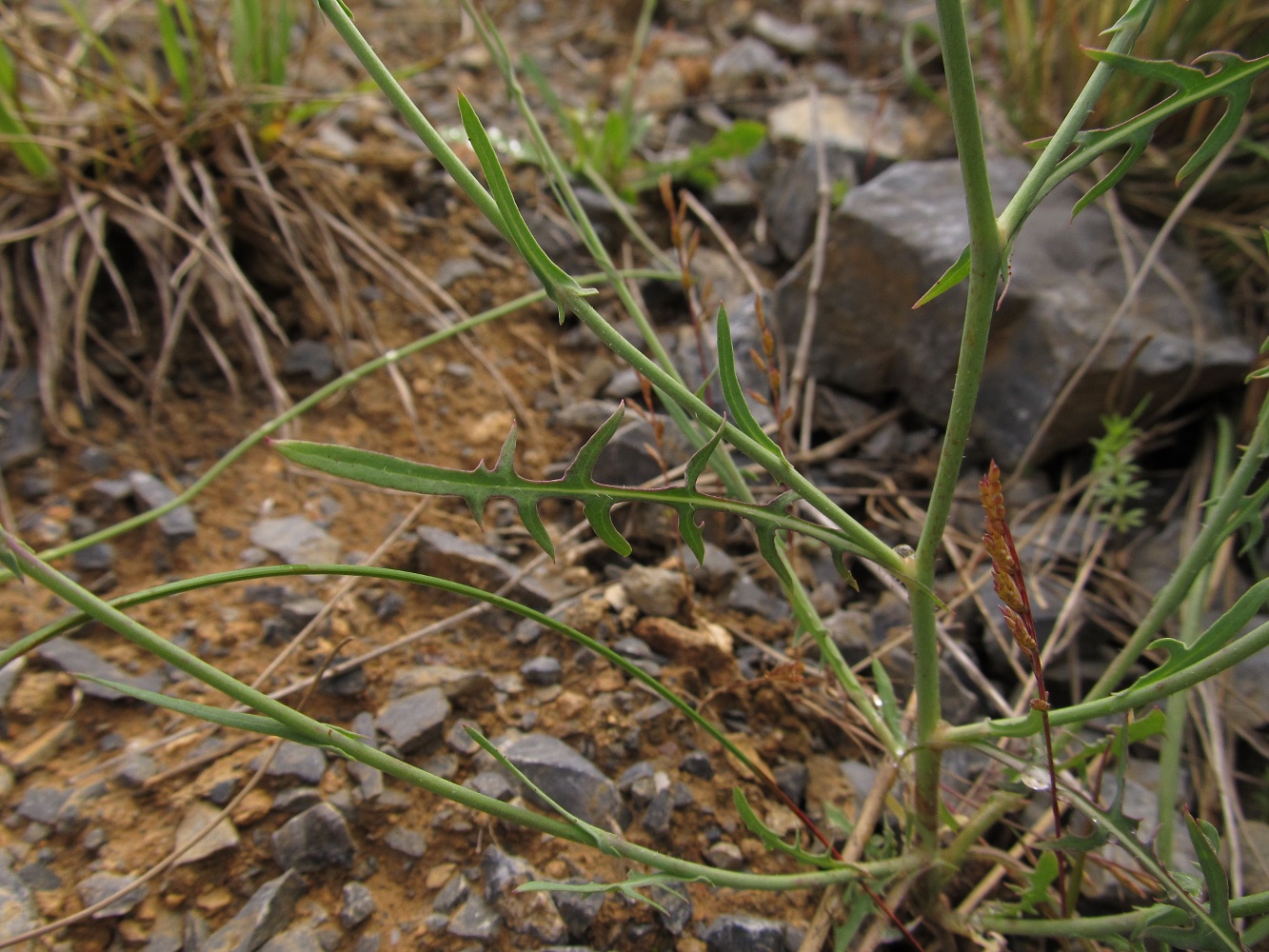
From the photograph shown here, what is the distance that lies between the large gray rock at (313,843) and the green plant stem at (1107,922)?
839mm

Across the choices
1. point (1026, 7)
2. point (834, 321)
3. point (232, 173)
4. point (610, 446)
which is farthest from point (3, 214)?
point (1026, 7)

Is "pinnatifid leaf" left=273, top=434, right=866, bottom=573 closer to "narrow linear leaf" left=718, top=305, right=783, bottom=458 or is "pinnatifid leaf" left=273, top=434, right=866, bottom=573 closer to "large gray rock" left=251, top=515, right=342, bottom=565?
"narrow linear leaf" left=718, top=305, right=783, bottom=458

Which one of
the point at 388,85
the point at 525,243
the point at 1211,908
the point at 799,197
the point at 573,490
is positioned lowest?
the point at 1211,908

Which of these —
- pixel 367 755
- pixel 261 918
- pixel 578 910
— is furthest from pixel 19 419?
pixel 578 910

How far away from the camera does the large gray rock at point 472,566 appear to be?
61.1 inches

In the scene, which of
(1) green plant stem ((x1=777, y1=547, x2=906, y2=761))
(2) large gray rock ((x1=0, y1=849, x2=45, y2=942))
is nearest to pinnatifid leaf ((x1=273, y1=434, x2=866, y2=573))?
(1) green plant stem ((x1=777, y1=547, x2=906, y2=761))

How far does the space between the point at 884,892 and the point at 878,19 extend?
302 centimetres

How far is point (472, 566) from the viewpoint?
158cm

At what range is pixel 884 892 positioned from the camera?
113cm

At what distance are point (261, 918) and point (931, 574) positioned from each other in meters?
0.91

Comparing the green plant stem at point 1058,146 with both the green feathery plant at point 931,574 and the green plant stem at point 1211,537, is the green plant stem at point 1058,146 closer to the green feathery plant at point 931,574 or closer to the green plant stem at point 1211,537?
the green feathery plant at point 931,574

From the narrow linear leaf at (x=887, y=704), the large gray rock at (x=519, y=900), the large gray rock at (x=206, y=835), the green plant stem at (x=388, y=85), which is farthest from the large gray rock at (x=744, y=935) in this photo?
the green plant stem at (x=388, y=85)

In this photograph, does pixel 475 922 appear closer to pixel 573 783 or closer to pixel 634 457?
pixel 573 783

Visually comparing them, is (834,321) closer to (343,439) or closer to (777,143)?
(777,143)
